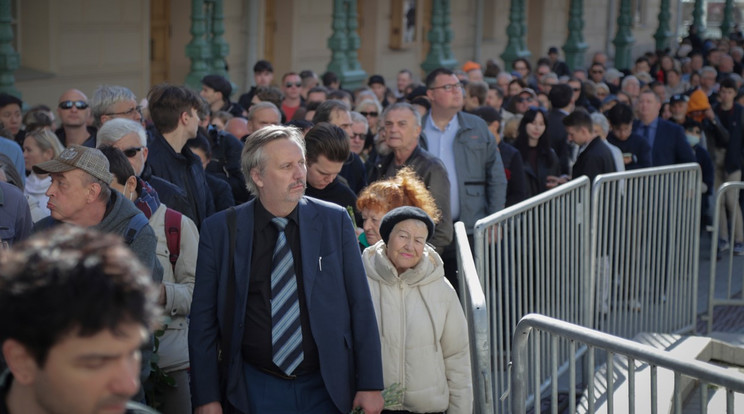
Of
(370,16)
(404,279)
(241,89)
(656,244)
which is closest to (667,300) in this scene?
(656,244)

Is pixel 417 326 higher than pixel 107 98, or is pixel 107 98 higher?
pixel 107 98

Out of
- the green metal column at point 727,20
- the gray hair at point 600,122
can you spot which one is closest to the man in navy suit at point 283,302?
the gray hair at point 600,122

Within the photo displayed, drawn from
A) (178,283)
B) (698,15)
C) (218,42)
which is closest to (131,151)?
(178,283)

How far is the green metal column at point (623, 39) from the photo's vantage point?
100ft

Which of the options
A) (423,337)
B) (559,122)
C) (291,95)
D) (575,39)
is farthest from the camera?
(575,39)

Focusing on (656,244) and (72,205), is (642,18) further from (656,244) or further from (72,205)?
(72,205)

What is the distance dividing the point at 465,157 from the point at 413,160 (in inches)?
36.1

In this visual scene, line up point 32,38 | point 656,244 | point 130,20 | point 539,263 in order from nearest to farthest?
point 539,263
point 656,244
point 32,38
point 130,20

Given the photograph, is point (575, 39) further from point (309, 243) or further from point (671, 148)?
point (309, 243)

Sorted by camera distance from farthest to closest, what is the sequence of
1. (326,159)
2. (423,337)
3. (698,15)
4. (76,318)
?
(698,15) < (326,159) < (423,337) < (76,318)

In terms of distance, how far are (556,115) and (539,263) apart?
191 inches

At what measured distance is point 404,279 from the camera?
14.4 feet

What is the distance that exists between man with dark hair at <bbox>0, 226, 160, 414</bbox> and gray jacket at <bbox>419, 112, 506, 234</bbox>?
510 cm

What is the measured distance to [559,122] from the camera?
10.3 metres
